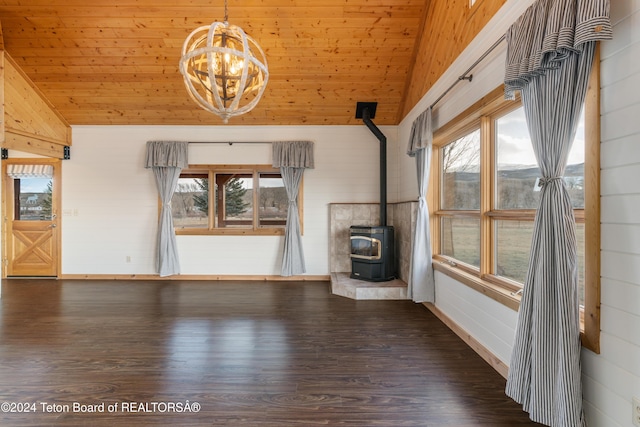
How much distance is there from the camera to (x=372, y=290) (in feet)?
13.6

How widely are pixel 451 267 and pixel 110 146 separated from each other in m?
5.75

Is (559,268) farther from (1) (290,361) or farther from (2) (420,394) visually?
(1) (290,361)

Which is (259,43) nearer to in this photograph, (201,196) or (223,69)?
(223,69)

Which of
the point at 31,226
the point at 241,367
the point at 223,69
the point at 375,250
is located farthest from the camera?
the point at 31,226

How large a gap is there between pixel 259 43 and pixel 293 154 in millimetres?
1730

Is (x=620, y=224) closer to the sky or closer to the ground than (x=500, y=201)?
closer to the ground

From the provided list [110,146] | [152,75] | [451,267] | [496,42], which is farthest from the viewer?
[110,146]

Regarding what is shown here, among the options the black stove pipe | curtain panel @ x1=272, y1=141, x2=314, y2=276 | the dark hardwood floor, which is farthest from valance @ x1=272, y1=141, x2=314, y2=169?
the dark hardwood floor

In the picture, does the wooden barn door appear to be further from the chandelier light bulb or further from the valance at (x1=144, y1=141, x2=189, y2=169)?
the chandelier light bulb

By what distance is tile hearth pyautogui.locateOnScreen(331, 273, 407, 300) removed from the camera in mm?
4160

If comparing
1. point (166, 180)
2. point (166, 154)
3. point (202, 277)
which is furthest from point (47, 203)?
point (202, 277)

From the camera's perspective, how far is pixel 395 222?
4965mm

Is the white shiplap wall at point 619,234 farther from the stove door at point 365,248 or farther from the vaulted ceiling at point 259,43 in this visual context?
the stove door at point 365,248

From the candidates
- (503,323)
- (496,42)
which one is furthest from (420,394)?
(496,42)
